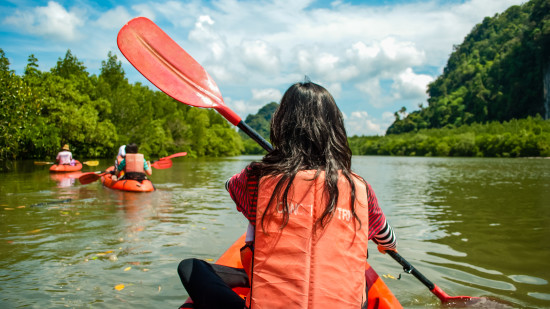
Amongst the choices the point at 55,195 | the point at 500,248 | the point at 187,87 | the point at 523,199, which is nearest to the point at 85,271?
the point at 187,87

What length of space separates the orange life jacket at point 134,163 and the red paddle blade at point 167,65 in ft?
24.6

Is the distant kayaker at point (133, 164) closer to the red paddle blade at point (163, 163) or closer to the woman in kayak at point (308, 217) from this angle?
the red paddle blade at point (163, 163)

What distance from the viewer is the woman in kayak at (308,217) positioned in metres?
1.73

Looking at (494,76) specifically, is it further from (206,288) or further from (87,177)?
(206,288)

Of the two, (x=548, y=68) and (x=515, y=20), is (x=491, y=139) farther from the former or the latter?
(x=515, y=20)

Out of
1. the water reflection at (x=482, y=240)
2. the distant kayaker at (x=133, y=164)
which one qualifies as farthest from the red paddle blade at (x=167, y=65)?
the distant kayaker at (x=133, y=164)

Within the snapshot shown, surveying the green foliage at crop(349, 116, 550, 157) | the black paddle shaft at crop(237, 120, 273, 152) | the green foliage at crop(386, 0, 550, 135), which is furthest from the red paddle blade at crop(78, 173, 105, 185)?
the green foliage at crop(386, 0, 550, 135)

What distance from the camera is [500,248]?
5.23 meters

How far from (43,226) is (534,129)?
193 ft

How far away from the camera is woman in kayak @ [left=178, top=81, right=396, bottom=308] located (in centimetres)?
173

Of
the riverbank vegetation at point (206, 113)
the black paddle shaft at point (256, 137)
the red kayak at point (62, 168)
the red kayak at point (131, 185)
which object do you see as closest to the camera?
the black paddle shaft at point (256, 137)

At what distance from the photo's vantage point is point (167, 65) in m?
3.35

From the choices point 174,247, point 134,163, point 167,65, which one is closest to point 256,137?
point 167,65

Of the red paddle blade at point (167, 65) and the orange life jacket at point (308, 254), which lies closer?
the orange life jacket at point (308, 254)
